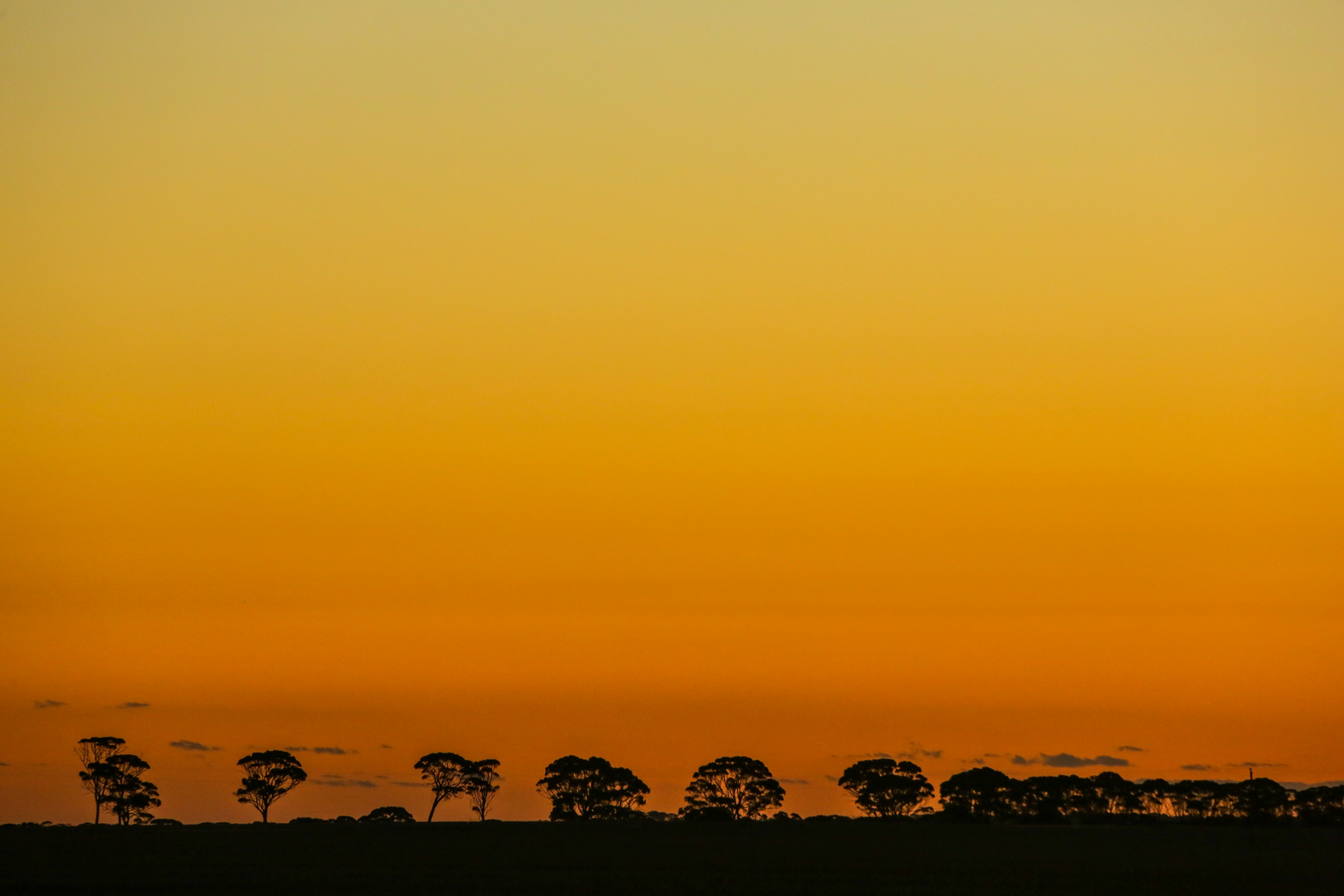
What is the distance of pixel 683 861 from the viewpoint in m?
96.6

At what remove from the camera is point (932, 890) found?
75.4m

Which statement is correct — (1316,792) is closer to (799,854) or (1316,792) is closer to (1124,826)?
(1124,826)

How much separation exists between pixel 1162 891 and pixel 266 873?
48766mm

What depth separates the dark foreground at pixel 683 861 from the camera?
252 ft

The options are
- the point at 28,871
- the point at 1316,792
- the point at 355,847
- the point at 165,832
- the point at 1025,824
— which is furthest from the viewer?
the point at 1316,792

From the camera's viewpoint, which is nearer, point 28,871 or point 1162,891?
point 1162,891

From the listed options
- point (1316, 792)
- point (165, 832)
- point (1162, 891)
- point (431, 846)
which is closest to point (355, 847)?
point (431, 846)

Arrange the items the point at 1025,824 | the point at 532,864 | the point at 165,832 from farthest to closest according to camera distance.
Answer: the point at 1025,824
the point at 165,832
the point at 532,864

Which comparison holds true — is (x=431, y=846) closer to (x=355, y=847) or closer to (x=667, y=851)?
(x=355, y=847)

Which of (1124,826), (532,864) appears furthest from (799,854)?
(1124,826)

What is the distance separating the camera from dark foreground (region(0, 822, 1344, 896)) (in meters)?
76.9

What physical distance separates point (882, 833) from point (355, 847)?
48.7 metres

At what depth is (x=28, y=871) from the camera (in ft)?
269

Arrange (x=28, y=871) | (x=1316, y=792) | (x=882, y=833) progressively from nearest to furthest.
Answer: (x=28, y=871), (x=882, y=833), (x=1316, y=792)
